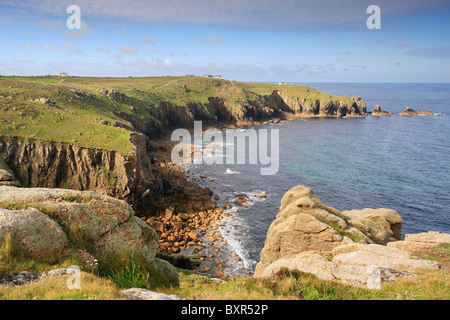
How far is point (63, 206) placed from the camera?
13.5 meters

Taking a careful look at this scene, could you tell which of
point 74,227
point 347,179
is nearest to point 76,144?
point 74,227

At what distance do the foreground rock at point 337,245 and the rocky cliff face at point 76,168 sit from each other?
2586 cm

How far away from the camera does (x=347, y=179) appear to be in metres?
69.1

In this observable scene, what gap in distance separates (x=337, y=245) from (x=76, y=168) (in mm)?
41298

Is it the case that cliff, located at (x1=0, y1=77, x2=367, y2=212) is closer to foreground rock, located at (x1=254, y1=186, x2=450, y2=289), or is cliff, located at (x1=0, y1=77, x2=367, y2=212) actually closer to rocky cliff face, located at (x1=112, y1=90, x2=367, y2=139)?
rocky cliff face, located at (x1=112, y1=90, x2=367, y2=139)

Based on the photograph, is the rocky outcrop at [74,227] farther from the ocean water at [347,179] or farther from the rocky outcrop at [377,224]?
the ocean water at [347,179]

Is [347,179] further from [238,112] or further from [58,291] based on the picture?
[238,112]

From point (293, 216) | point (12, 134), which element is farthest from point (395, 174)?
point (12, 134)

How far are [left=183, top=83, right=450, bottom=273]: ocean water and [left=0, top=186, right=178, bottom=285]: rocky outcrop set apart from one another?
2453cm

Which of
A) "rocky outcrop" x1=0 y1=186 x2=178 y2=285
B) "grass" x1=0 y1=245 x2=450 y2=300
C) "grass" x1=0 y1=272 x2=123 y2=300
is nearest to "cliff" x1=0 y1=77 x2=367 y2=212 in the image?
"rocky outcrop" x1=0 y1=186 x2=178 y2=285

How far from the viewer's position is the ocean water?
1885 inches

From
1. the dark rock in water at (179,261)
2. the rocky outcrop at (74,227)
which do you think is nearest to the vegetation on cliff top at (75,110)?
the dark rock in water at (179,261)

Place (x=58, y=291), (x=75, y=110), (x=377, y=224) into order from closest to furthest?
(x=58, y=291), (x=377, y=224), (x=75, y=110)

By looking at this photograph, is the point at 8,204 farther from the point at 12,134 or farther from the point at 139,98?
the point at 139,98
